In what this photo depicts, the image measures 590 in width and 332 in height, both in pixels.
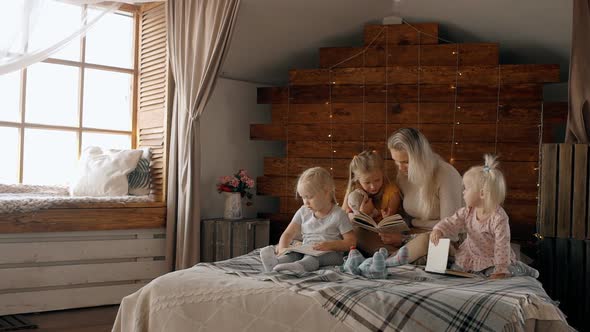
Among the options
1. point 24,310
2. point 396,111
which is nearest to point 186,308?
point 24,310

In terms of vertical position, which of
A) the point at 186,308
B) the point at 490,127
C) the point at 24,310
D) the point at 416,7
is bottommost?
the point at 24,310

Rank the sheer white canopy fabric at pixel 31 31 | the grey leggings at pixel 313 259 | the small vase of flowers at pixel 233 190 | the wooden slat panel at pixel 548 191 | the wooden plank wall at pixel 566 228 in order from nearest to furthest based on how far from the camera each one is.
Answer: the grey leggings at pixel 313 259 → the wooden plank wall at pixel 566 228 → the wooden slat panel at pixel 548 191 → the sheer white canopy fabric at pixel 31 31 → the small vase of flowers at pixel 233 190

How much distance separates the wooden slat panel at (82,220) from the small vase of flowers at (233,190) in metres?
0.46

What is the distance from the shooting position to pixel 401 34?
462 cm

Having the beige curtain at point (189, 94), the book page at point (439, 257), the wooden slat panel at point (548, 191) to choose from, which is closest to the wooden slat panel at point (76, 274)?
the beige curtain at point (189, 94)

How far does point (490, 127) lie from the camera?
4.32m

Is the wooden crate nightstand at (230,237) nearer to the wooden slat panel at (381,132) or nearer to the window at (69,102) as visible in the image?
the wooden slat panel at (381,132)

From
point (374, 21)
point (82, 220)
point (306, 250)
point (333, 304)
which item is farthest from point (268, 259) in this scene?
point (374, 21)

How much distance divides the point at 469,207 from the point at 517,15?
2.11 metres

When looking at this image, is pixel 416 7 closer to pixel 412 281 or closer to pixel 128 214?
pixel 128 214

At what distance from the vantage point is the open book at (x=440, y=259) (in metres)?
2.50

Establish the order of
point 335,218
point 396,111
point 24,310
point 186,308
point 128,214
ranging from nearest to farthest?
point 186,308, point 335,218, point 24,310, point 128,214, point 396,111

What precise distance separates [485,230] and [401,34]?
234cm

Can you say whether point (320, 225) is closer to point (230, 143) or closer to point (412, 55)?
point (412, 55)
